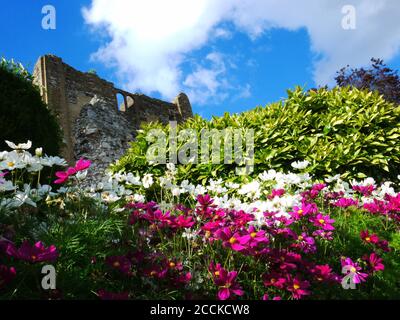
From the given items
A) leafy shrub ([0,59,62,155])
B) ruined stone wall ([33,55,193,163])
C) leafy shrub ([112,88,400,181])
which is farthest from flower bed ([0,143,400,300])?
ruined stone wall ([33,55,193,163])

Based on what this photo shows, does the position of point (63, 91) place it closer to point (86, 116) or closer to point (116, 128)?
point (86, 116)

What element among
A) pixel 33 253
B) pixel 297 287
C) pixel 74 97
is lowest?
pixel 297 287

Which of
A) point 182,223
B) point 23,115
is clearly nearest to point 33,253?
point 182,223

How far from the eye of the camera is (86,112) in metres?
16.2

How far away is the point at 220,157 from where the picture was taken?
7016 mm

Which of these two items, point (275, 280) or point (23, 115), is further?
point (23, 115)

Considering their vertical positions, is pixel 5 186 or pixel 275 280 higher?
pixel 5 186

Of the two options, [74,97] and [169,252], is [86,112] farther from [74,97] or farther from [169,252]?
[169,252]

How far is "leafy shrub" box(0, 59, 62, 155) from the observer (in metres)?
5.76

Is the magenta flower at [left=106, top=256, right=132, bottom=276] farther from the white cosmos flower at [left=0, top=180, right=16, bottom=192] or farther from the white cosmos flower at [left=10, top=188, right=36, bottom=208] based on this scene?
the white cosmos flower at [left=0, top=180, right=16, bottom=192]

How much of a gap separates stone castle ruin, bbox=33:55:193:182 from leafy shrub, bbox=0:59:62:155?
7.43m

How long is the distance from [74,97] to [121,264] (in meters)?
15.4
